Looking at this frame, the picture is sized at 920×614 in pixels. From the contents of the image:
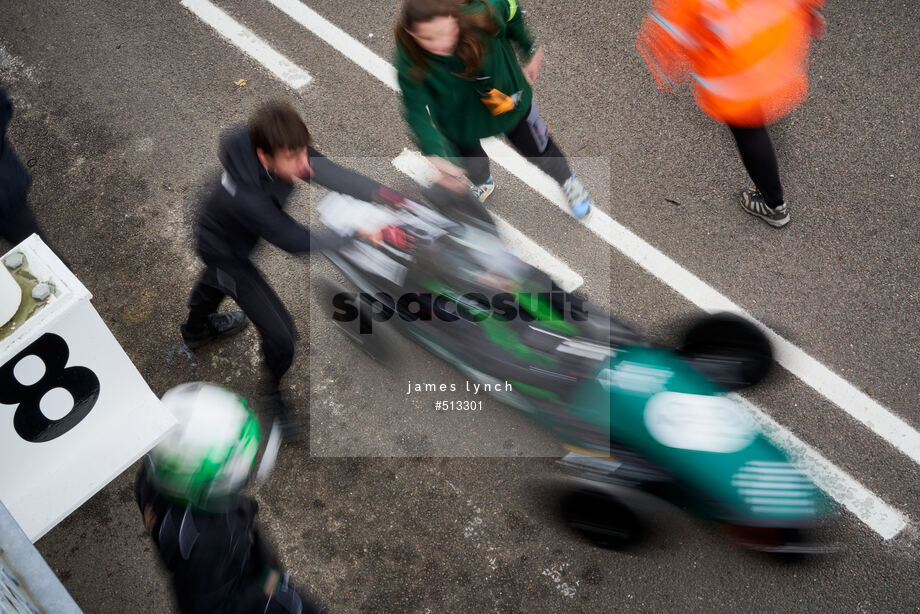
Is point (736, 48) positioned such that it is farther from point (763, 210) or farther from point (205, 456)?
point (205, 456)

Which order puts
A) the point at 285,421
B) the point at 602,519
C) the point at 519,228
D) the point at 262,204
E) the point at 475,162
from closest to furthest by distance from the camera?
1. the point at 262,204
2. the point at 602,519
3. the point at 285,421
4. the point at 475,162
5. the point at 519,228

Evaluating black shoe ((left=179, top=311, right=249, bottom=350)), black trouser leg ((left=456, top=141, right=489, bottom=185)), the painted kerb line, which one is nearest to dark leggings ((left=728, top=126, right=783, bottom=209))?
the painted kerb line

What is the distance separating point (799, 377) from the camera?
3.75 m

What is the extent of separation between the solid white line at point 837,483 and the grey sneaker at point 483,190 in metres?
1.84

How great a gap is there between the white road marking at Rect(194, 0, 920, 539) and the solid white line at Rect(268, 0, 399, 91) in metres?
0.92

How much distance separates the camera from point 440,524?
357cm

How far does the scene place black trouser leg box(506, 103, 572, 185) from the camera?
12.8ft

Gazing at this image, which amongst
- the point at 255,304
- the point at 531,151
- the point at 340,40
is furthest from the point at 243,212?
the point at 340,40

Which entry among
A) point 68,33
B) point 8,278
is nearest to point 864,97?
point 8,278

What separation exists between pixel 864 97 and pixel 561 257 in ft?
7.09

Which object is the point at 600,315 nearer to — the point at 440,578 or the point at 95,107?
the point at 440,578

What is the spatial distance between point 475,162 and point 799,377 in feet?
6.76

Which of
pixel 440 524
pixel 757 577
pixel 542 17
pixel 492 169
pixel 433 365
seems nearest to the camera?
pixel 757 577

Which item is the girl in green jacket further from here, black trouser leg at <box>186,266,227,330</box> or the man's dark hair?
black trouser leg at <box>186,266,227,330</box>
